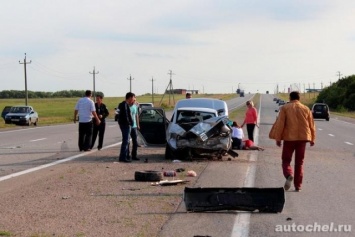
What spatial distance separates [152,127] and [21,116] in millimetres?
29053

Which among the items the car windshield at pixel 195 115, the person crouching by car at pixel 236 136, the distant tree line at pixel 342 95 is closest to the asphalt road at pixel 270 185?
the person crouching by car at pixel 236 136

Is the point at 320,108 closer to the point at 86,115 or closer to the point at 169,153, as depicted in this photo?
the point at 86,115

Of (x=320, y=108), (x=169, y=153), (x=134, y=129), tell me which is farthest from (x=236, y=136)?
Answer: (x=320, y=108)

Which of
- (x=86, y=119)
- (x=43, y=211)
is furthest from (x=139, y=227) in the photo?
(x=86, y=119)

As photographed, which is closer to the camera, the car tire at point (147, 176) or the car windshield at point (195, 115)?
the car tire at point (147, 176)

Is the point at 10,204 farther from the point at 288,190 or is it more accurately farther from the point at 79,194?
the point at 288,190

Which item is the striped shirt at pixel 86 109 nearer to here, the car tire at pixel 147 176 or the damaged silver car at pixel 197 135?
the damaged silver car at pixel 197 135

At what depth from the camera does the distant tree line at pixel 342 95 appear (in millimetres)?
95175

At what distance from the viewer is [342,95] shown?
9988 centimetres

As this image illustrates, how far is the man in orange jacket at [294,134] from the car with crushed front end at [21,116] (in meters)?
37.7

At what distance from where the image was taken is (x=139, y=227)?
28.2 ft

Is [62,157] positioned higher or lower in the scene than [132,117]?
lower

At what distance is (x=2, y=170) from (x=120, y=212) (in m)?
6.40

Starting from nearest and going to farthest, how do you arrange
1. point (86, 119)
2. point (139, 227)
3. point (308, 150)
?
1. point (139, 227)
2. point (86, 119)
3. point (308, 150)
